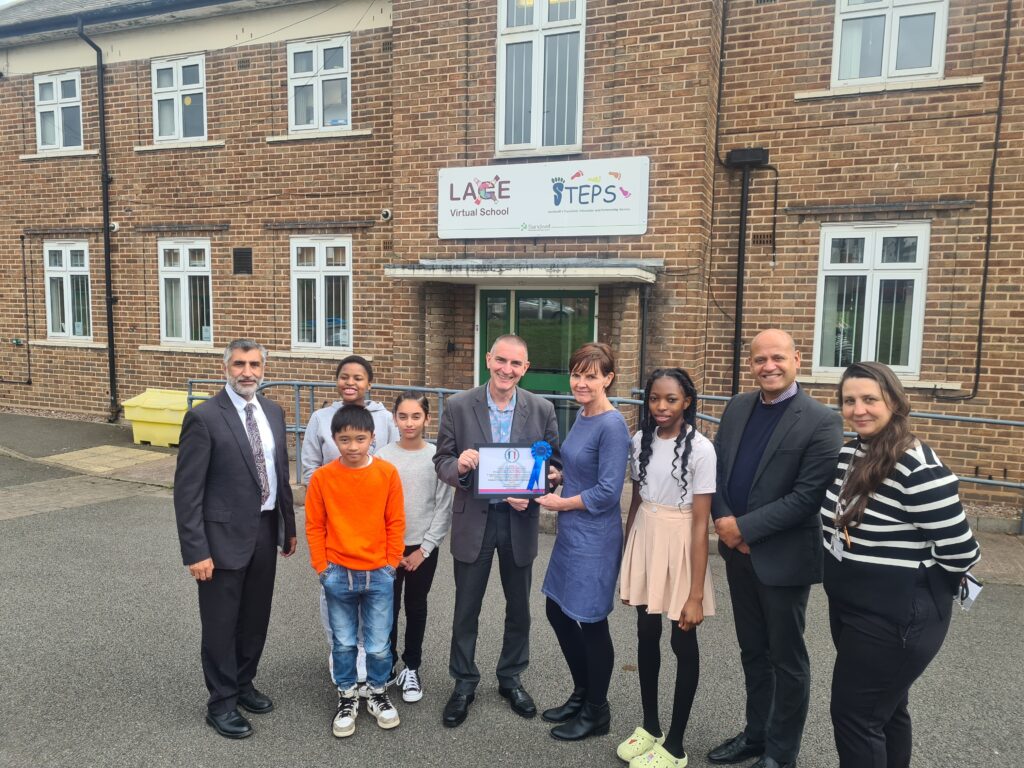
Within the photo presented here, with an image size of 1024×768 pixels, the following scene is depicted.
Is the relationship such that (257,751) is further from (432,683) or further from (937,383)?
(937,383)

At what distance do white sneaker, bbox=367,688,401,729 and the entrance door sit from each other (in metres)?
5.14

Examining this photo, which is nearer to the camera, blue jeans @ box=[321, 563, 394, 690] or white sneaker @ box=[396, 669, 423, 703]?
blue jeans @ box=[321, 563, 394, 690]

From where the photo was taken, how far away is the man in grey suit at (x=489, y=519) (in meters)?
3.43

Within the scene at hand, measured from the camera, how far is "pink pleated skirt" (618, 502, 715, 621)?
2.99 meters

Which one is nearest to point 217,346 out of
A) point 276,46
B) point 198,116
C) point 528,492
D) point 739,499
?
point 198,116

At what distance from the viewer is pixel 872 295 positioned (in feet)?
24.8

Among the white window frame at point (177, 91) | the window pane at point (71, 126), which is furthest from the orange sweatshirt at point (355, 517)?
the window pane at point (71, 126)

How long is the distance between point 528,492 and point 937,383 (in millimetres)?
5962

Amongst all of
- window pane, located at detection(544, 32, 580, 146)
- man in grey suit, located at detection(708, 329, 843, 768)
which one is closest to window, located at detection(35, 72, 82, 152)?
window pane, located at detection(544, 32, 580, 146)

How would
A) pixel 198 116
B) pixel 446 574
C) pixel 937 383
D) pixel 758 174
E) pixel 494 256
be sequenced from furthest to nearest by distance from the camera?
pixel 198 116
pixel 494 256
pixel 758 174
pixel 937 383
pixel 446 574

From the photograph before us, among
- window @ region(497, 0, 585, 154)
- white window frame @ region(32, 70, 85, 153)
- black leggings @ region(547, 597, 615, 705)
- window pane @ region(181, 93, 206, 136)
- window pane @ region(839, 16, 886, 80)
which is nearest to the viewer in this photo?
black leggings @ region(547, 597, 615, 705)

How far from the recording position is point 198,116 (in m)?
10.7

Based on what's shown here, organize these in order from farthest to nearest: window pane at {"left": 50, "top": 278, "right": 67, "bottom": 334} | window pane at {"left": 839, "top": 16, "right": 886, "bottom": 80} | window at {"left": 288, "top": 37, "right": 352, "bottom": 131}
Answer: window pane at {"left": 50, "top": 278, "right": 67, "bottom": 334}
window at {"left": 288, "top": 37, "right": 352, "bottom": 131}
window pane at {"left": 839, "top": 16, "right": 886, "bottom": 80}

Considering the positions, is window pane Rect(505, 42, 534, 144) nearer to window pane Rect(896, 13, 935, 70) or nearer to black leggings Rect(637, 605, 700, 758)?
window pane Rect(896, 13, 935, 70)
